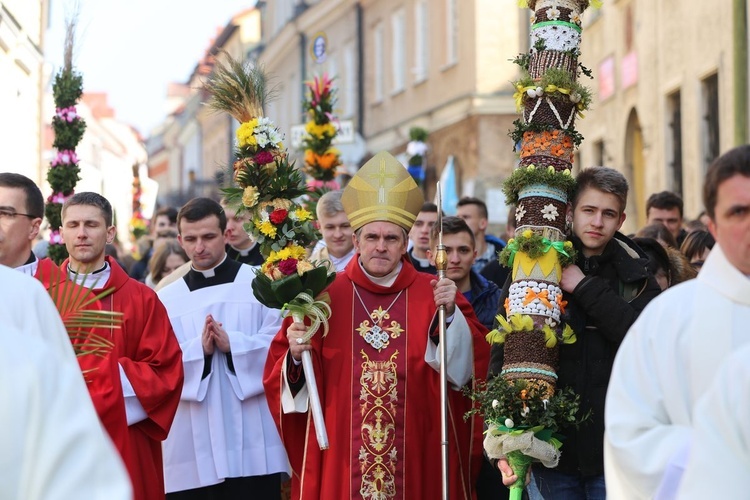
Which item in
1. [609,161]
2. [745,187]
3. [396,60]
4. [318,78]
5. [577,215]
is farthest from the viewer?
[396,60]

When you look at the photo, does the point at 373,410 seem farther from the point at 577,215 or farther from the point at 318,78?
the point at 318,78

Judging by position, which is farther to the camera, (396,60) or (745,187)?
(396,60)

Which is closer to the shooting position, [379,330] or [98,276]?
[379,330]

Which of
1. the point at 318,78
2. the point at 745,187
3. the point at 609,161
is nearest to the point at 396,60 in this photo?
the point at 609,161

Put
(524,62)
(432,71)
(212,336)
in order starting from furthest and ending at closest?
(432,71) < (212,336) < (524,62)

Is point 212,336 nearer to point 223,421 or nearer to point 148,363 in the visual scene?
point 223,421

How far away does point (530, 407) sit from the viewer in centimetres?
633

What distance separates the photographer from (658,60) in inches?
814

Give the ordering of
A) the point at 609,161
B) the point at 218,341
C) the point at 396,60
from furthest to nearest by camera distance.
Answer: the point at 396,60 < the point at 609,161 < the point at 218,341

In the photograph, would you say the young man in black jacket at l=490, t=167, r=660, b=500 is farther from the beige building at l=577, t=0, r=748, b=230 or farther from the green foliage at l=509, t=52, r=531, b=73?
the beige building at l=577, t=0, r=748, b=230

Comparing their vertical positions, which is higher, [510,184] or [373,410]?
[510,184]

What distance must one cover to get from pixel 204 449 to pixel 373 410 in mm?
1540

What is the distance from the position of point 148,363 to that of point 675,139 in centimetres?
1387

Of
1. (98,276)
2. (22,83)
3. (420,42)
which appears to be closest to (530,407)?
(98,276)
